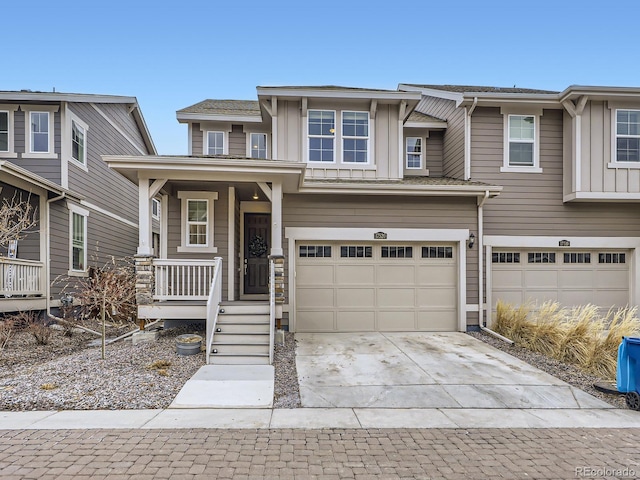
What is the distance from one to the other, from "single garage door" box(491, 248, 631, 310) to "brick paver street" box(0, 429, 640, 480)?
586cm

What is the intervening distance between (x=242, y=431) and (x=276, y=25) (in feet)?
61.6

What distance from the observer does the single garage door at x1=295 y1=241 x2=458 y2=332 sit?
9359mm

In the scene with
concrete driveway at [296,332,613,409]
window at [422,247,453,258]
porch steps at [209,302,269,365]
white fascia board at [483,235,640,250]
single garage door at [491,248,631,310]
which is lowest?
concrete driveway at [296,332,613,409]

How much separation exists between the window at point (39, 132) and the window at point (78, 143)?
0.59 m

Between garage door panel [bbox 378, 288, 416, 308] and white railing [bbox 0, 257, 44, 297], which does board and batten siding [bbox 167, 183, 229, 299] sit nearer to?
white railing [bbox 0, 257, 44, 297]

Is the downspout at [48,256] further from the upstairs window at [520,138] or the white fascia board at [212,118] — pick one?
the upstairs window at [520,138]

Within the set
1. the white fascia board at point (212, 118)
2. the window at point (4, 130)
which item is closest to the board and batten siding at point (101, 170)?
the window at point (4, 130)

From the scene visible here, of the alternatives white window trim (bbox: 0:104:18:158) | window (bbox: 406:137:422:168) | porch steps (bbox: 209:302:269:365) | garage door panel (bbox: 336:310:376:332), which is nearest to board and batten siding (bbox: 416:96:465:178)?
window (bbox: 406:137:422:168)

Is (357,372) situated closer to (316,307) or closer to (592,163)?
(316,307)

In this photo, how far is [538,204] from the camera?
9906mm

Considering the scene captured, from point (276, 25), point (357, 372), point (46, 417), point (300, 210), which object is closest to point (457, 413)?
point (357, 372)

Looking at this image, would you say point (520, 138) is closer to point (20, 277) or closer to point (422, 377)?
point (422, 377)

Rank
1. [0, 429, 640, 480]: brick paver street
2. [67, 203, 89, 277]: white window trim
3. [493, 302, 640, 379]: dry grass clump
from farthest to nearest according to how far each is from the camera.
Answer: [67, 203, 89, 277]: white window trim → [493, 302, 640, 379]: dry grass clump → [0, 429, 640, 480]: brick paver street

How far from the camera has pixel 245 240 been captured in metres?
10.5
